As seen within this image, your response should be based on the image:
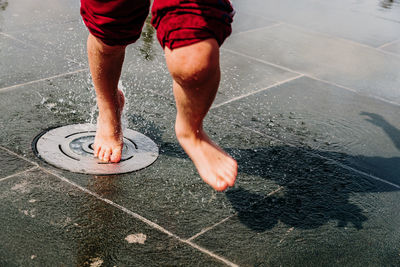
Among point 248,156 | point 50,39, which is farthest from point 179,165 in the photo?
point 50,39

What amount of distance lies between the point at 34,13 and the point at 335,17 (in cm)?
305

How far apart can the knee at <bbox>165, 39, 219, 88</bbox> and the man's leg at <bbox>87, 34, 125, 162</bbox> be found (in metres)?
0.66

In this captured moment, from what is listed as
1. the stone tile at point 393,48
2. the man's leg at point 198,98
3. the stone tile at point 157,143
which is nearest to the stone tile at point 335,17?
the stone tile at point 393,48

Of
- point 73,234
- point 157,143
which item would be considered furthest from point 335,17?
point 73,234

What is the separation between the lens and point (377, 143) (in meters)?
3.44

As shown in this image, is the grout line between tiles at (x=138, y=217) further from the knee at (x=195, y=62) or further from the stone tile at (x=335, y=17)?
the stone tile at (x=335, y=17)

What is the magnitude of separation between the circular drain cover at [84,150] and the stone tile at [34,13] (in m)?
1.80

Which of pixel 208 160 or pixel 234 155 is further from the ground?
pixel 208 160

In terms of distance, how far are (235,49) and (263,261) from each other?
9.42ft

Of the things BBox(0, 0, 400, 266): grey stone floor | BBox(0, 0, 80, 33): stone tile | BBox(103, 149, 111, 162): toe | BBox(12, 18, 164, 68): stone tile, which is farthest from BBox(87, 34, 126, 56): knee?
BBox(0, 0, 80, 33): stone tile

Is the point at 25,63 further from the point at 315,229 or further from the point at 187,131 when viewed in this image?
the point at 315,229

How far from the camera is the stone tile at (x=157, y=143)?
8.23ft

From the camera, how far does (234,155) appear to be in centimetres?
306

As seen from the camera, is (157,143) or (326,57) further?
(326,57)
